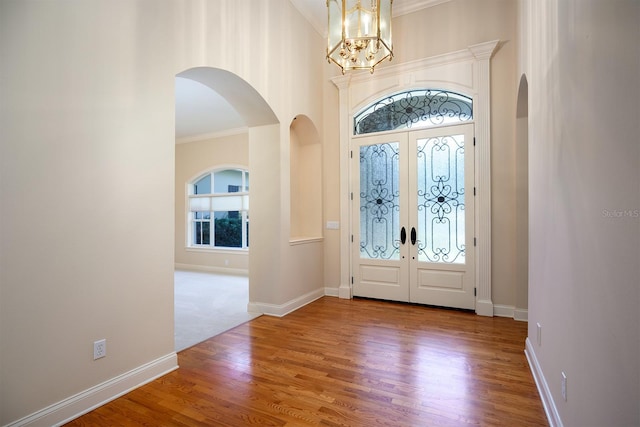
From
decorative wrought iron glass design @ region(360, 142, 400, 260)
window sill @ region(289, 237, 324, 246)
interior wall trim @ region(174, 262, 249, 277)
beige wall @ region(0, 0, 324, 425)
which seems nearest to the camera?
beige wall @ region(0, 0, 324, 425)

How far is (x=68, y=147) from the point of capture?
2.01 meters

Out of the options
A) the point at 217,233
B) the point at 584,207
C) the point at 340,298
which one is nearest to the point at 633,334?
the point at 584,207

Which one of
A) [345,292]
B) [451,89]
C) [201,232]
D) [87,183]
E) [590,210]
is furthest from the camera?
[201,232]

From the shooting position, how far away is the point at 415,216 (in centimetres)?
450

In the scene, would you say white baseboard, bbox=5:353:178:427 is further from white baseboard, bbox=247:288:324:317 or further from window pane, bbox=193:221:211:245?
window pane, bbox=193:221:211:245

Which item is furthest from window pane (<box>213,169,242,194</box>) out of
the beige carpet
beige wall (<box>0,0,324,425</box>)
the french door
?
beige wall (<box>0,0,324,425</box>)

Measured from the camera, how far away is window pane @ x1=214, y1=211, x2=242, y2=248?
25.6 ft

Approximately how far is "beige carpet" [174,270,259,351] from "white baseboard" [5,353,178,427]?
53 centimetres

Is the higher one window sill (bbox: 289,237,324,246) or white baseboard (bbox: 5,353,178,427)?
window sill (bbox: 289,237,324,246)

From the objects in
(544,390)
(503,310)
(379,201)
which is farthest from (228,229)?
(544,390)

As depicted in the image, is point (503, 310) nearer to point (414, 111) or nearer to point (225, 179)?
point (414, 111)

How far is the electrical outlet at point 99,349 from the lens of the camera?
2143 millimetres

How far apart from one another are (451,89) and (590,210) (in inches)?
136

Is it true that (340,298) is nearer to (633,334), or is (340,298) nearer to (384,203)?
(384,203)
